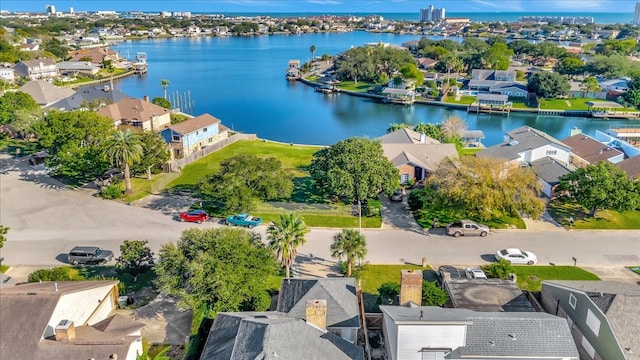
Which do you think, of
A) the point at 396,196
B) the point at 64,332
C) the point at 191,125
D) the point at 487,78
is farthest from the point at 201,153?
the point at 487,78

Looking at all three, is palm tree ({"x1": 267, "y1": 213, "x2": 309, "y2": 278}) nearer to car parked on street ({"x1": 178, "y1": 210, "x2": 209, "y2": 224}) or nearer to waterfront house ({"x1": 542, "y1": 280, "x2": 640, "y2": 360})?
car parked on street ({"x1": 178, "y1": 210, "x2": 209, "y2": 224})

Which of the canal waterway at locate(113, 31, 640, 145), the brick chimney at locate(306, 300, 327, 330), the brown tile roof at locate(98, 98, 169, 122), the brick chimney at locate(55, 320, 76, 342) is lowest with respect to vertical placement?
the canal waterway at locate(113, 31, 640, 145)

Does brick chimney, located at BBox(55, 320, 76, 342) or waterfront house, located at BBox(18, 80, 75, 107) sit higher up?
waterfront house, located at BBox(18, 80, 75, 107)

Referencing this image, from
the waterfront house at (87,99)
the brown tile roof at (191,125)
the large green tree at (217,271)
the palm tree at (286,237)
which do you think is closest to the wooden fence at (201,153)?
the brown tile roof at (191,125)

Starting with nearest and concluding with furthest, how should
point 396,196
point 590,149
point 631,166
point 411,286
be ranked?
1. point 411,286
2. point 396,196
3. point 631,166
4. point 590,149

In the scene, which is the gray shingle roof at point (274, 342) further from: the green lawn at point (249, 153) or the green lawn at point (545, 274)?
the green lawn at point (249, 153)

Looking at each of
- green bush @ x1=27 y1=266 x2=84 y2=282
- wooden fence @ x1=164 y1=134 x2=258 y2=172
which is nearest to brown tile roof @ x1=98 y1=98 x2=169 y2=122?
wooden fence @ x1=164 y1=134 x2=258 y2=172

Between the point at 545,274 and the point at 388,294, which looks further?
the point at 545,274

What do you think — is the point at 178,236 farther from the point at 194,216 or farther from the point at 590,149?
the point at 590,149
